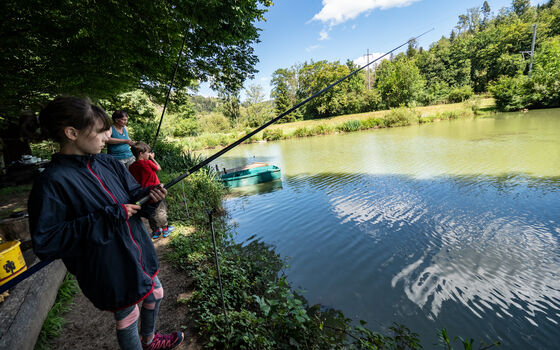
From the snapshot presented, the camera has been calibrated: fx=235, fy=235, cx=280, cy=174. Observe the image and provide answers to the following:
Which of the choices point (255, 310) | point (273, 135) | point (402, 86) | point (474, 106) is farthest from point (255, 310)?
point (402, 86)

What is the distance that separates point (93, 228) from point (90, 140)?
51 centimetres

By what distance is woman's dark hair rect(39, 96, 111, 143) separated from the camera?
1.25m

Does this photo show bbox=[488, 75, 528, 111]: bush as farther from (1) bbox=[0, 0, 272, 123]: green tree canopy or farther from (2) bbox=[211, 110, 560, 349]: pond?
(1) bbox=[0, 0, 272, 123]: green tree canopy

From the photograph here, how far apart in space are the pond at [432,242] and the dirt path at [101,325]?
74.2 inches

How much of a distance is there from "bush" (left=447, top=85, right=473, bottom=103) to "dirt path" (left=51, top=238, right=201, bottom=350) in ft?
149

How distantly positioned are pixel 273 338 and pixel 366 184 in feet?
23.5

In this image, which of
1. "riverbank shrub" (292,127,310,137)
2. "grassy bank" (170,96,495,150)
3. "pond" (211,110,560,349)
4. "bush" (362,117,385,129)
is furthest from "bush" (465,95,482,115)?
"pond" (211,110,560,349)

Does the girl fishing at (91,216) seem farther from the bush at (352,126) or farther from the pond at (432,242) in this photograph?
the bush at (352,126)

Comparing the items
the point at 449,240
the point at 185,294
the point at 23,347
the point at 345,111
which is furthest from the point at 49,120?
the point at 345,111

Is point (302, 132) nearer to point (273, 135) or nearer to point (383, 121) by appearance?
point (273, 135)

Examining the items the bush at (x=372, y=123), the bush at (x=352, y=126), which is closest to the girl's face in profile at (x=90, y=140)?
the bush at (x=352, y=126)

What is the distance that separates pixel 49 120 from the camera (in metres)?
1.25

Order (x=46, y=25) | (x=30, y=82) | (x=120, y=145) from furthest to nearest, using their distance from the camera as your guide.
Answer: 1. (x=30, y=82)
2. (x=120, y=145)
3. (x=46, y=25)

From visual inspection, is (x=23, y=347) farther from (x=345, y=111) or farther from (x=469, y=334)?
(x=345, y=111)
